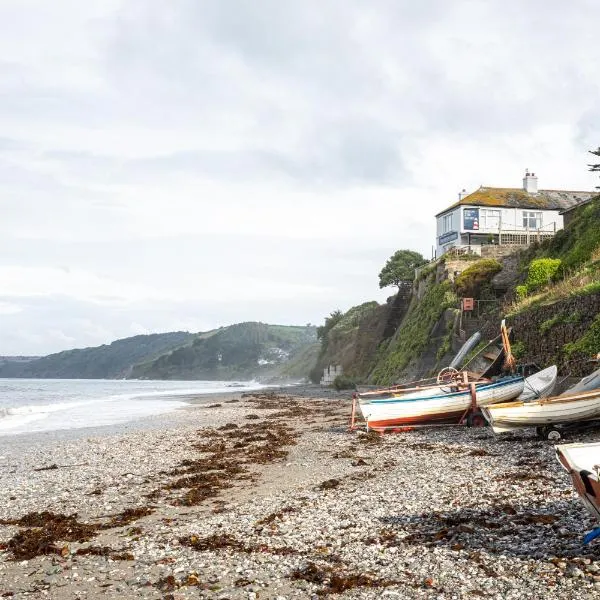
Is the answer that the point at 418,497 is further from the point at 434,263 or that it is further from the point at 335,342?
the point at 335,342

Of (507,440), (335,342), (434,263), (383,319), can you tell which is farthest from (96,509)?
(335,342)

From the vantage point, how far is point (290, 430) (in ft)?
91.2

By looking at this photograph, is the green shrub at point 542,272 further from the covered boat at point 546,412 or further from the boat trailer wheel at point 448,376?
the covered boat at point 546,412

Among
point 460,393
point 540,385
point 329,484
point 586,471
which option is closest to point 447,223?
point 540,385

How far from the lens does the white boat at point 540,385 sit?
76.3 feet

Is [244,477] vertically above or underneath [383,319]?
underneath

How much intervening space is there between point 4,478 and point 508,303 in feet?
109

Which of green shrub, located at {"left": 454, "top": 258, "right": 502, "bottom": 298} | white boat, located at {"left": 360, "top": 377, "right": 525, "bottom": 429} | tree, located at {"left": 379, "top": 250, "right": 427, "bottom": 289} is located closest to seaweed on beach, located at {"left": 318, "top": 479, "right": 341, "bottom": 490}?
white boat, located at {"left": 360, "top": 377, "right": 525, "bottom": 429}

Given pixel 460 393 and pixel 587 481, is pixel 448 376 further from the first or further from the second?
pixel 587 481

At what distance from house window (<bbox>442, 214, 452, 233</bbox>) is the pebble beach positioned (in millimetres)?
53962

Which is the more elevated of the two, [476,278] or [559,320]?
[476,278]

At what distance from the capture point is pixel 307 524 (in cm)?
1105

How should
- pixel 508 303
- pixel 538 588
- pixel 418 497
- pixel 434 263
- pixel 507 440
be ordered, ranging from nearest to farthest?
pixel 538 588 < pixel 418 497 < pixel 507 440 < pixel 508 303 < pixel 434 263

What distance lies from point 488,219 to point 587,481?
210 ft
